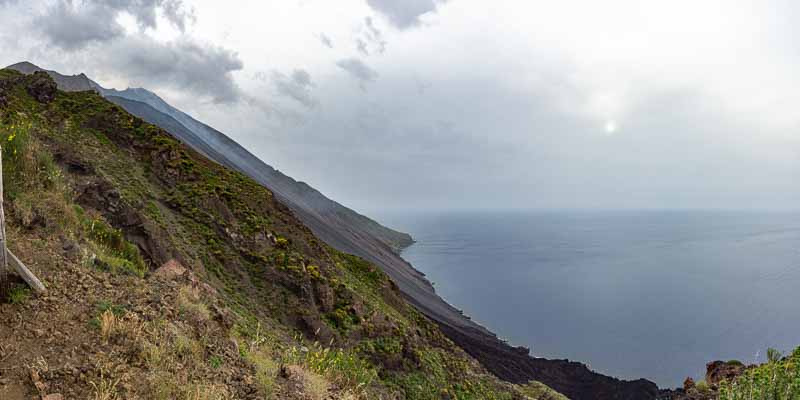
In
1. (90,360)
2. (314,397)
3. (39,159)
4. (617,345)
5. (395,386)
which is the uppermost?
(39,159)

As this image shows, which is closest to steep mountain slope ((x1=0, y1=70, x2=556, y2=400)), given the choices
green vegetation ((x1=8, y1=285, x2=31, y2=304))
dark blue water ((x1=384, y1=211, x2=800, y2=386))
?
green vegetation ((x1=8, y1=285, x2=31, y2=304))

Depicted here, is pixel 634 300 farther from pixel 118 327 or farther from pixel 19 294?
pixel 19 294

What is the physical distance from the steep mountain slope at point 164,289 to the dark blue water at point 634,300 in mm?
19839

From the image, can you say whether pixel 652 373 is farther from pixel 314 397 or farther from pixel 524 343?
pixel 314 397

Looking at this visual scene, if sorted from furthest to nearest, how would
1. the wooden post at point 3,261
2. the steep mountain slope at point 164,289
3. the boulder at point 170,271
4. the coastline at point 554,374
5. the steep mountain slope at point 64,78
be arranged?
the steep mountain slope at point 64,78, the coastline at point 554,374, the boulder at point 170,271, the wooden post at point 3,261, the steep mountain slope at point 164,289

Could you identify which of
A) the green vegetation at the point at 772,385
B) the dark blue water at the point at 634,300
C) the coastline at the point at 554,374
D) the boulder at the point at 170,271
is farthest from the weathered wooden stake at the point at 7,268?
the coastline at the point at 554,374

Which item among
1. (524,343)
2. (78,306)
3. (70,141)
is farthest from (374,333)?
(524,343)

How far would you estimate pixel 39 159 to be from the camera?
Result: 9484 millimetres

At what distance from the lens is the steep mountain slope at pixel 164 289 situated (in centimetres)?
526

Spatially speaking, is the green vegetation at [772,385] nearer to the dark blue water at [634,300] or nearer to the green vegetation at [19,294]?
the dark blue water at [634,300]

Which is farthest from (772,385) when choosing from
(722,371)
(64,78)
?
(64,78)

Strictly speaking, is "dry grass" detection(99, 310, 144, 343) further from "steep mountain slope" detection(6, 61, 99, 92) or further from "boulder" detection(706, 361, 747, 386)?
"steep mountain slope" detection(6, 61, 99, 92)

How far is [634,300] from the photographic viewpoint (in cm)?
8275

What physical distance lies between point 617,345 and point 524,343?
14.6 metres
